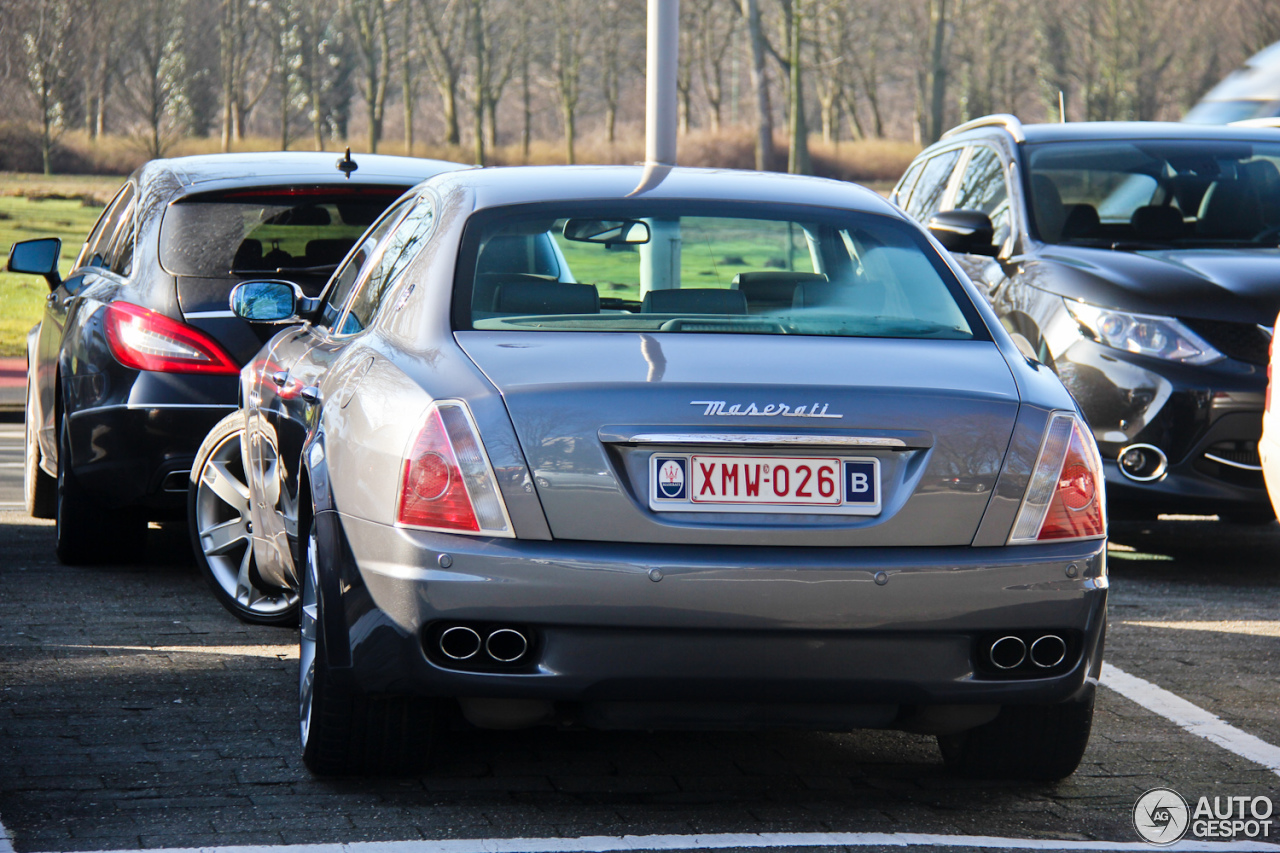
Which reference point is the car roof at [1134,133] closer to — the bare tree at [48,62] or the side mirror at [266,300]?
the side mirror at [266,300]

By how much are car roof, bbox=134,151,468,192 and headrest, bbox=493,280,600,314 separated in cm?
232

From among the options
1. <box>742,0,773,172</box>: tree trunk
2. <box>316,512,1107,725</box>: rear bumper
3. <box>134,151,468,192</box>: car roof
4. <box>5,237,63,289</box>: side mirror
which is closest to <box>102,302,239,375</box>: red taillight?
<box>134,151,468,192</box>: car roof

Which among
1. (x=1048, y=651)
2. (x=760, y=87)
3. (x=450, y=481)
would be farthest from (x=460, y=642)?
(x=760, y=87)

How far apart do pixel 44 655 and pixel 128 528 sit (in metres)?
1.65

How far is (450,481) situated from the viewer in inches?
139

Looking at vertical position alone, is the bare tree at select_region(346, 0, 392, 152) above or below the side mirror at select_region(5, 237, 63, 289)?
above

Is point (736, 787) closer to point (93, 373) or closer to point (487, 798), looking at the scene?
point (487, 798)

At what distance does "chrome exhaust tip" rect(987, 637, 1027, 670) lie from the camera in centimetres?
360

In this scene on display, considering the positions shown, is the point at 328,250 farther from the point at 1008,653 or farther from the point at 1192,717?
the point at 1008,653

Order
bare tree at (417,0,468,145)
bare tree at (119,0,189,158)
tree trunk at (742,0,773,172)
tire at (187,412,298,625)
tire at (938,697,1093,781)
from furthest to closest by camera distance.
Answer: bare tree at (417,0,468,145) < tree trunk at (742,0,773,172) < bare tree at (119,0,189,158) < tire at (187,412,298,625) < tire at (938,697,1093,781)

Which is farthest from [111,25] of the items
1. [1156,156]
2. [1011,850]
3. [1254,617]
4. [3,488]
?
[1011,850]

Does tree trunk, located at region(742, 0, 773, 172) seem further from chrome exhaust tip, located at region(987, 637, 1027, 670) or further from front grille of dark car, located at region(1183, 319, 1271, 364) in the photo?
chrome exhaust tip, located at region(987, 637, 1027, 670)

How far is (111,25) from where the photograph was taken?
3128 centimetres

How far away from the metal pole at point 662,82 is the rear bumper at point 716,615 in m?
6.64
